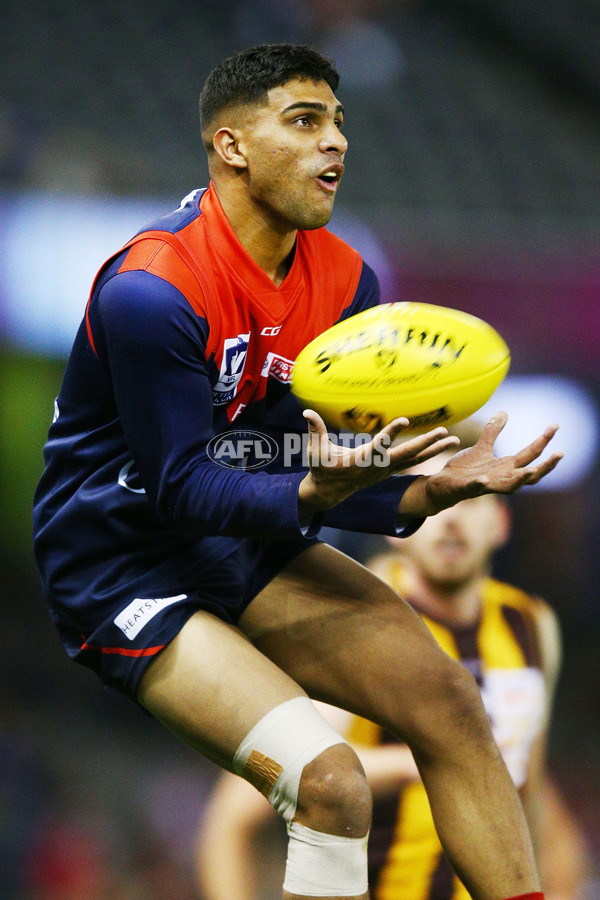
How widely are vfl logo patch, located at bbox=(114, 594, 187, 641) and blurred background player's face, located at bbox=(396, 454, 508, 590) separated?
1.79 meters

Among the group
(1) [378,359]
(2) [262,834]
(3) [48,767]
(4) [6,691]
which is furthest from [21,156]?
(1) [378,359]

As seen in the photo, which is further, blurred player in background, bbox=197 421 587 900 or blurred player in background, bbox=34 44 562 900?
blurred player in background, bbox=197 421 587 900

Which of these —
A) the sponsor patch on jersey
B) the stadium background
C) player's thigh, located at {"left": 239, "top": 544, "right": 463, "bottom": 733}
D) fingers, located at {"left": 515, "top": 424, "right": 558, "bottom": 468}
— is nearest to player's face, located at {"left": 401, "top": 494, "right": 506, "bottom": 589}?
the stadium background

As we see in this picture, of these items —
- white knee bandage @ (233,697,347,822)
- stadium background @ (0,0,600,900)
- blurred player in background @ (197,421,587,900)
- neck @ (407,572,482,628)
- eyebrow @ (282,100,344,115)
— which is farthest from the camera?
stadium background @ (0,0,600,900)

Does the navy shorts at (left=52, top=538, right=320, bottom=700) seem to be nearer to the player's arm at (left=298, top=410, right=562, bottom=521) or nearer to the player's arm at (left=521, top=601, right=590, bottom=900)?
the player's arm at (left=298, top=410, right=562, bottom=521)

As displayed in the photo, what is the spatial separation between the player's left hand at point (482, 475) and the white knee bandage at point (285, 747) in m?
0.52

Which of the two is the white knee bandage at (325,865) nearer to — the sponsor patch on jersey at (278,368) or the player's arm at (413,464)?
the player's arm at (413,464)

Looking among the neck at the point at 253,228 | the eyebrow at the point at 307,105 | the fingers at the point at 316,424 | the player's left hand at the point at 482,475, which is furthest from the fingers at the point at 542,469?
the eyebrow at the point at 307,105

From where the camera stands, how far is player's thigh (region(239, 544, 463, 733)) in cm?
246

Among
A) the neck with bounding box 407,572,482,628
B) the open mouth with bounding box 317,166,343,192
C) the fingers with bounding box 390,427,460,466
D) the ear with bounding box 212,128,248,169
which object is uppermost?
the ear with bounding box 212,128,248,169

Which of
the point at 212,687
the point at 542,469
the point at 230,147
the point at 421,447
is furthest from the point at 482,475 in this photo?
the point at 230,147

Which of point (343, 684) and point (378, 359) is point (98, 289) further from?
point (343, 684)

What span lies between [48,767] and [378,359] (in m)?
3.99

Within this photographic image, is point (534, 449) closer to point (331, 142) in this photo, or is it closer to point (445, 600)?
point (331, 142)
